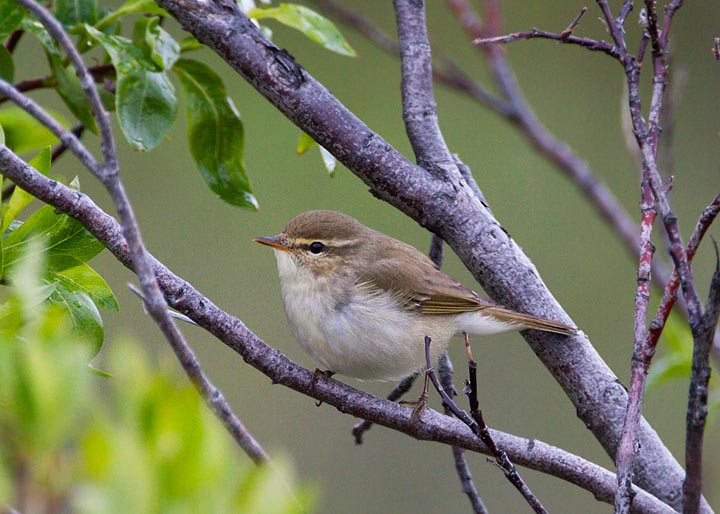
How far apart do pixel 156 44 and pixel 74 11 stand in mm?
224

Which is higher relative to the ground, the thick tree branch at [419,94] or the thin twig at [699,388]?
the thick tree branch at [419,94]

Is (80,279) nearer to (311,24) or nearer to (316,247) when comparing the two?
(311,24)

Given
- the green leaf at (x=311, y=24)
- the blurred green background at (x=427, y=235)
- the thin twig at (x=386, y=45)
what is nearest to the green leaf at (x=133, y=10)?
the green leaf at (x=311, y=24)

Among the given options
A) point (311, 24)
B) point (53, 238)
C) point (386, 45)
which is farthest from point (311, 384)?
point (386, 45)

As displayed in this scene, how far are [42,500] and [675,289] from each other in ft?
3.57

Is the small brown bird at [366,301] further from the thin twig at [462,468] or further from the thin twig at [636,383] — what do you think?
the thin twig at [636,383]

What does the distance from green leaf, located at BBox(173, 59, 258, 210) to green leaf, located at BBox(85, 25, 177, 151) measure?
0.15 m

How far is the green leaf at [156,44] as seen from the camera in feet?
6.31

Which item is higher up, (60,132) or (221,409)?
(60,132)

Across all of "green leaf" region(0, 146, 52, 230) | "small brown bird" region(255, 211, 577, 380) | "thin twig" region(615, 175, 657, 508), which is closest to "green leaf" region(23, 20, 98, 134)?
"green leaf" region(0, 146, 52, 230)

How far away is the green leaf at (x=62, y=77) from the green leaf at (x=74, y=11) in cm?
8

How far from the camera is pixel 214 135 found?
2.10m

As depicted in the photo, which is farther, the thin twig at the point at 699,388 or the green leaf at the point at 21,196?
the green leaf at the point at 21,196

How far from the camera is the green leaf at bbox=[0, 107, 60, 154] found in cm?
214
